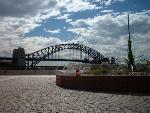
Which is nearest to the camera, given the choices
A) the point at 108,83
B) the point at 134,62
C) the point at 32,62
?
the point at 108,83

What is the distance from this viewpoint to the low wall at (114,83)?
14.8 meters

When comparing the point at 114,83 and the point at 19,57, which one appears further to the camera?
the point at 19,57

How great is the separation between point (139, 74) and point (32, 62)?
96.2 metres

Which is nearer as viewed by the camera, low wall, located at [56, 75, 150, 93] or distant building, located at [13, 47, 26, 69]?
low wall, located at [56, 75, 150, 93]

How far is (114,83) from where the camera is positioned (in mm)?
15516

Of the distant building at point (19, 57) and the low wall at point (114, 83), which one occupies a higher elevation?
the distant building at point (19, 57)

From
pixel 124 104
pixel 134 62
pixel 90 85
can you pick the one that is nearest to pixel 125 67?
pixel 134 62

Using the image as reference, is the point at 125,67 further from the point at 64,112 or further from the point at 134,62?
the point at 64,112

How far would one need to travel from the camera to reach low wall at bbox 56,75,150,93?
48.5ft

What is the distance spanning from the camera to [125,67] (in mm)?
19719

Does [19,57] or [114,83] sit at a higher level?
[19,57]

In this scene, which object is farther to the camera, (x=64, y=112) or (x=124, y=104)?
(x=124, y=104)

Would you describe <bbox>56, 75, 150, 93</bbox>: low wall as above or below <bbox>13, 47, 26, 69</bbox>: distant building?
below

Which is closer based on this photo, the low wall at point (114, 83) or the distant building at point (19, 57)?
the low wall at point (114, 83)
